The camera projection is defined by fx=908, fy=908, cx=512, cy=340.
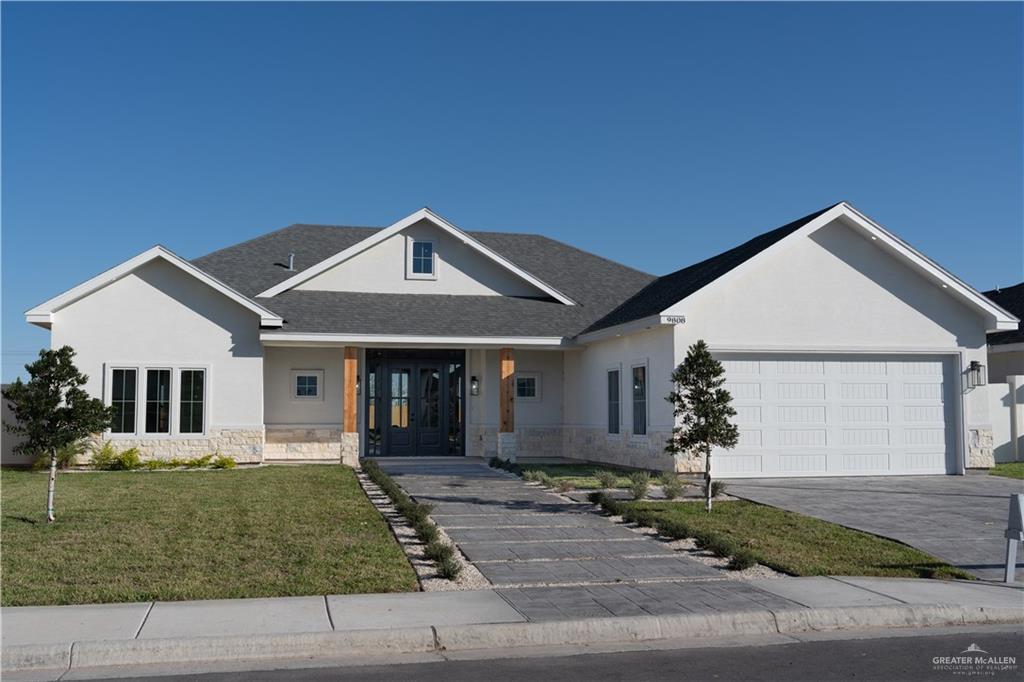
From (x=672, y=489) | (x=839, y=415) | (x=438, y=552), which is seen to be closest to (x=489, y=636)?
(x=438, y=552)

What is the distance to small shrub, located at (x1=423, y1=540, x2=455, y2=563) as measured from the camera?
9852mm

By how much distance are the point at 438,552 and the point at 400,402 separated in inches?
531

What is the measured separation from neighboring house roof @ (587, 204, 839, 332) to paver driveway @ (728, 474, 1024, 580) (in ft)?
13.5

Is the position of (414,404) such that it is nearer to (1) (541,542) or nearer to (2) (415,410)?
(2) (415,410)

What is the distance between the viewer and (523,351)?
23984mm

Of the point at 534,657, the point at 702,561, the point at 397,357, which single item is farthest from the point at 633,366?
the point at 534,657

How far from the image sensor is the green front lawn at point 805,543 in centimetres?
988

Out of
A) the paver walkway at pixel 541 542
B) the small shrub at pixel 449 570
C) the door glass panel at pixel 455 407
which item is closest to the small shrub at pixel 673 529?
the paver walkway at pixel 541 542

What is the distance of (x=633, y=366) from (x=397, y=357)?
6449 millimetres

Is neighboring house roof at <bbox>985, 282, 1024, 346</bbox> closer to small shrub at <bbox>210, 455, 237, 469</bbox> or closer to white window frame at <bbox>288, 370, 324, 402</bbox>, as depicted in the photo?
white window frame at <bbox>288, 370, 324, 402</bbox>

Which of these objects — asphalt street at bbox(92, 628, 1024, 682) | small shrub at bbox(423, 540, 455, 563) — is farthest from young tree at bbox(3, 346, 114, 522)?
asphalt street at bbox(92, 628, 1024, 682)

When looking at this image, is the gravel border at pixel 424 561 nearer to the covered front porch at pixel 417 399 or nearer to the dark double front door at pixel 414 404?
the covered front porch at pixel 417 399

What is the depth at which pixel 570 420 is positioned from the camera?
23.8 meters

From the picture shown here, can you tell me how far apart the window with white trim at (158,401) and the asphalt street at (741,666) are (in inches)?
592
